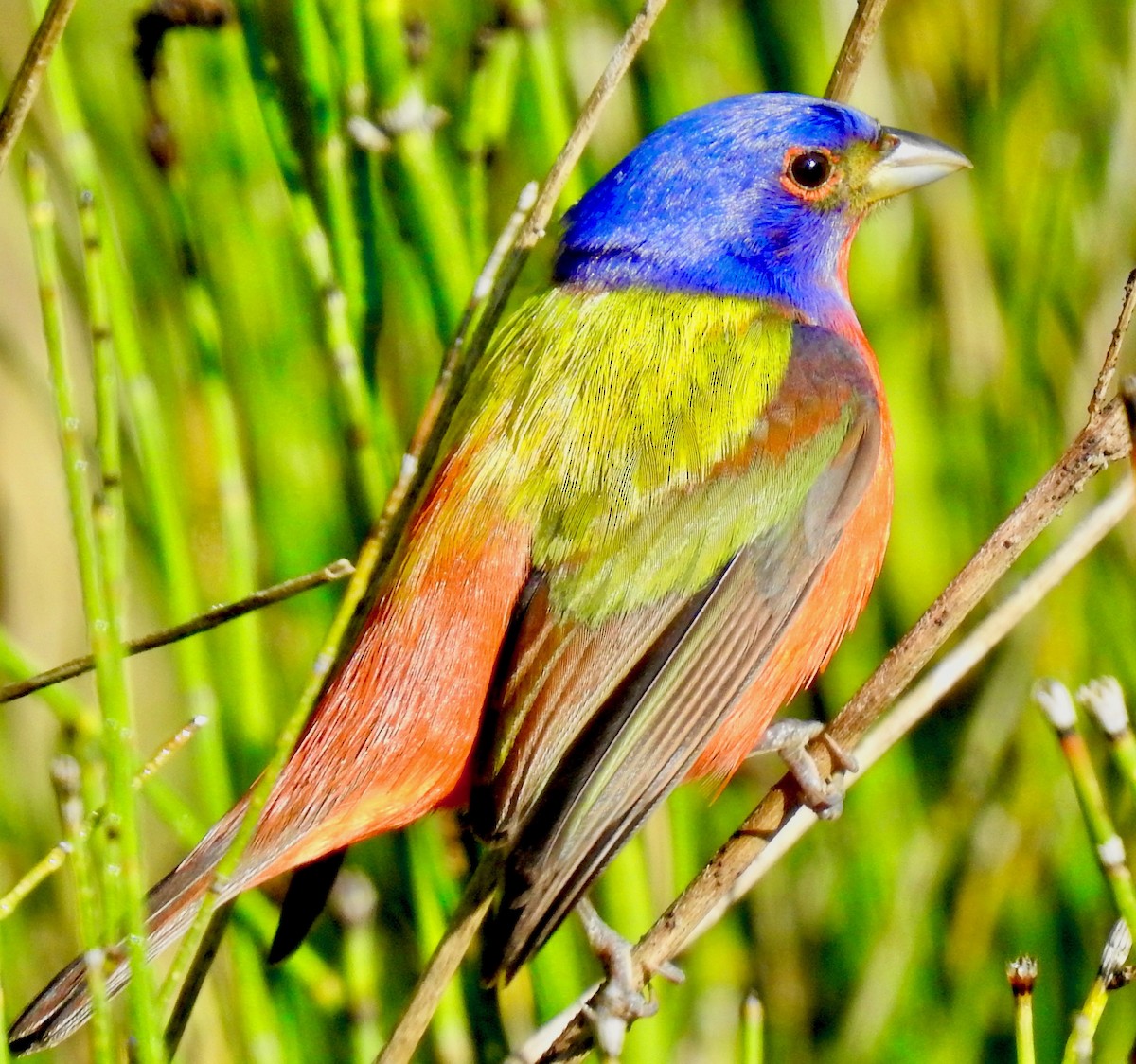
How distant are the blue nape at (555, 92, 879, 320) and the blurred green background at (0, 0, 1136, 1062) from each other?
161mm

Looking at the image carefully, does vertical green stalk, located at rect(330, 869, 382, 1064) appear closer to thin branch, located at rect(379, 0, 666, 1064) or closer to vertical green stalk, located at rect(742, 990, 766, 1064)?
thin branch, located at rect(379, 0, 666, 1064)

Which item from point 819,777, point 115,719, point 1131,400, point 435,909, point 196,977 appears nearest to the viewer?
point 115,719

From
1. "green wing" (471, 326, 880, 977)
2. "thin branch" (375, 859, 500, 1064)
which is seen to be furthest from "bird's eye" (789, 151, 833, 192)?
"thin branch" (375, 859, 500, 1064)

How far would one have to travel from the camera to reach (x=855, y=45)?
80.9 inches

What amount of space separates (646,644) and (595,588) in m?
0.12

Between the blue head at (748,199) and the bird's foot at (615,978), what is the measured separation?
1077 millimetres

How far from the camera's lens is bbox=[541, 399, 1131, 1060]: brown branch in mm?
1600

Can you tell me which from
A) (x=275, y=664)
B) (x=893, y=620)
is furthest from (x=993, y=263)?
(x=275, y=664)

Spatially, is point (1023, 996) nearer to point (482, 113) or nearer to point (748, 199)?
point (482, 113)

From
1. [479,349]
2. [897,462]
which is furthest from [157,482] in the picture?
[897,462]

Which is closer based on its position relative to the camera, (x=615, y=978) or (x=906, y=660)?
(x=906, y=660)

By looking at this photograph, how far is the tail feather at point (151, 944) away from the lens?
1637 mm

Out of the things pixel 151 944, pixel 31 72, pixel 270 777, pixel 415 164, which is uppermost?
pixel 31 72

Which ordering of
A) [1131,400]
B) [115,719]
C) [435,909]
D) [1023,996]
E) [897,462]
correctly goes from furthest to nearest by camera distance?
[897,462] → [435,909] → [1023,996] → [1131,400] → [115,719]
